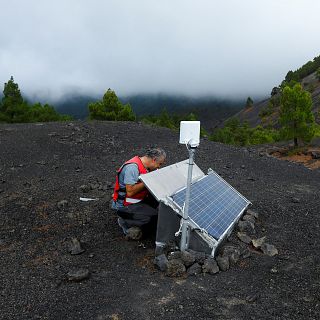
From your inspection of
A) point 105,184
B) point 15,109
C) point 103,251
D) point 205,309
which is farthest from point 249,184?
point 15,109

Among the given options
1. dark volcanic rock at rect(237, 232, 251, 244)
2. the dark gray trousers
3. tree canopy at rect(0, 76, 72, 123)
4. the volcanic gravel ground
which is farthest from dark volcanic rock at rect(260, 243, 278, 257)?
tree canopy at rect(0, 76, 72, 123)

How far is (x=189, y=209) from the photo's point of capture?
680cm

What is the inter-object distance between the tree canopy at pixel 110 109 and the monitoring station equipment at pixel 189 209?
23.8 metres

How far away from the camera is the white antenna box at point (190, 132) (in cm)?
573

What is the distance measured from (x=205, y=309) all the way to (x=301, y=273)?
1.95 meters

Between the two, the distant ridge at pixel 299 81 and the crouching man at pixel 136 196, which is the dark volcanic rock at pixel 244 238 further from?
the distant ridge at pixel 299 81

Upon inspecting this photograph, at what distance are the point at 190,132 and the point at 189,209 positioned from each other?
1.64 meters

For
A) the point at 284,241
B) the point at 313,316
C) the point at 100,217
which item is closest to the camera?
the point at 313,316

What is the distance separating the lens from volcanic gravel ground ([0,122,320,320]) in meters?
5.34

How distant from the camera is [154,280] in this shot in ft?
19.8

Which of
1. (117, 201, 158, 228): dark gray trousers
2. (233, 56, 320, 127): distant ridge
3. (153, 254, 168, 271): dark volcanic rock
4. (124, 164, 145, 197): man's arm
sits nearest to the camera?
(153, 254, 168, 271): dark volcanic rock

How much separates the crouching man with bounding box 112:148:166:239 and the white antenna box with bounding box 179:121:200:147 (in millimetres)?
1654

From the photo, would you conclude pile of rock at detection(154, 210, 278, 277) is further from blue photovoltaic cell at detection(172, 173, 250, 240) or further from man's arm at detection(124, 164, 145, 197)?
man's arm at detection(124, 164, 145, 197)

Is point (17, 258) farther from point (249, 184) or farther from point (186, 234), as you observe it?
point (249, 184)
